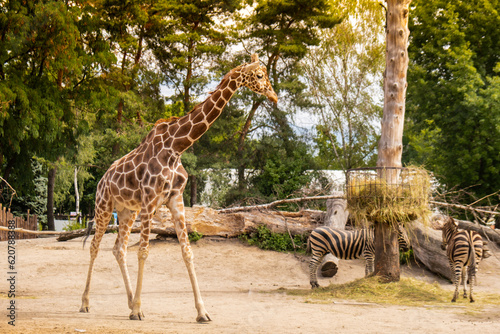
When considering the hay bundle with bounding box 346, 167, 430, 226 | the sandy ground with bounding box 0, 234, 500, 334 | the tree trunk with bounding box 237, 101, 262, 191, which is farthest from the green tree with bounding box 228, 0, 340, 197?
the hay bundle with bounding box 346, 167, 430, 226

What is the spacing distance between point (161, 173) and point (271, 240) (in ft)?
25.3

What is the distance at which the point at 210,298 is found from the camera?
9102 millimetres

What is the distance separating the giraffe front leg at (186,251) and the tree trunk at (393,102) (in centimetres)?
440

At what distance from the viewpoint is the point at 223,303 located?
8.37m

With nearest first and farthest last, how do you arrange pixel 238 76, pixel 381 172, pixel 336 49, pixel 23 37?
1. pixel 238 76
2. pixel 381 172
3. pixel 23 37
4. pixel 336 49

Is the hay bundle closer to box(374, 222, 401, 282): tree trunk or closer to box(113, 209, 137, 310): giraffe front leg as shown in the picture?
box(374, 222, 401, 282): tree trunk

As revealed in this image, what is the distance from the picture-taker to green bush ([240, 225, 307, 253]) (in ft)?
45.6

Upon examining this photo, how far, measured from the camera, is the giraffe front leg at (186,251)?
6410 mm

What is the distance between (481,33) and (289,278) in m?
14.4

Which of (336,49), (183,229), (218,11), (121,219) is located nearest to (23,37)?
(121,219)

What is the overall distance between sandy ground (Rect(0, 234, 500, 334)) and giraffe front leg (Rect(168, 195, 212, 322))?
7.3 inches

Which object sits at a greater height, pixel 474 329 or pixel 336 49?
pixel 336 49

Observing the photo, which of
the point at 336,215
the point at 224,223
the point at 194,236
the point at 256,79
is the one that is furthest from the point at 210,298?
the point at 336,215

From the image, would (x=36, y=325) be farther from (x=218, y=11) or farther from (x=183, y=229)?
(x=218, y=11)
